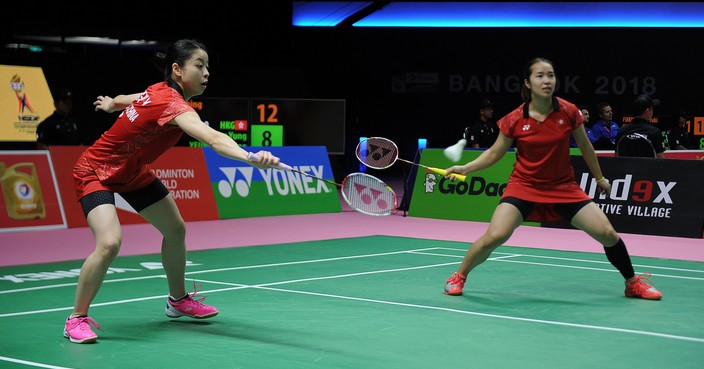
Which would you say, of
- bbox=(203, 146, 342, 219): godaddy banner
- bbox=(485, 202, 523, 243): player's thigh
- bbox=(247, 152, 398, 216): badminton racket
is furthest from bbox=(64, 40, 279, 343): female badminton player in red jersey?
bbox=(203, 146, 342, 219): godaddy banner

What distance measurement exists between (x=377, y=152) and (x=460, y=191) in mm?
6748

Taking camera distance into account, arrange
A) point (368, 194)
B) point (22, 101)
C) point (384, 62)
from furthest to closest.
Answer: point (384, 62) < point (22, 101) < point (368, 194)

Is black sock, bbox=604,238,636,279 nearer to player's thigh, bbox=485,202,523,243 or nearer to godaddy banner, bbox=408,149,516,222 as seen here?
player's thigh, bbox=485,202,523,243

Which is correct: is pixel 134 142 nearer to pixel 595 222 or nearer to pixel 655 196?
pixel 595 222

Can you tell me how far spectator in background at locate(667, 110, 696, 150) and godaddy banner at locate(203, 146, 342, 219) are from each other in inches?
319

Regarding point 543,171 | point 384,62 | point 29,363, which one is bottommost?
point 29,363

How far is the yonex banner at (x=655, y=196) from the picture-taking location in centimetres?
1294

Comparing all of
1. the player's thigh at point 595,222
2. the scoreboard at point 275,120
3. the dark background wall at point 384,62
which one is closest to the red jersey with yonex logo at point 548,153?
the player's thigh at point 595,222

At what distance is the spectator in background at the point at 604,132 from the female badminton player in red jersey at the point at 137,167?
11295mm

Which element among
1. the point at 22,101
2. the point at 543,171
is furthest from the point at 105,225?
the point at 22,101

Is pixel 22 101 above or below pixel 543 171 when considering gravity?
above

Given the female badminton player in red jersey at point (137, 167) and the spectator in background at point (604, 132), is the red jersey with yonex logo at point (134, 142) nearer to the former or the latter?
the female badminton player in red jersey at point (137, 167)

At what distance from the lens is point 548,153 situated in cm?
772

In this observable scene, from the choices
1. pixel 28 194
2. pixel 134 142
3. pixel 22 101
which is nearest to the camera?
pixel 134 142
